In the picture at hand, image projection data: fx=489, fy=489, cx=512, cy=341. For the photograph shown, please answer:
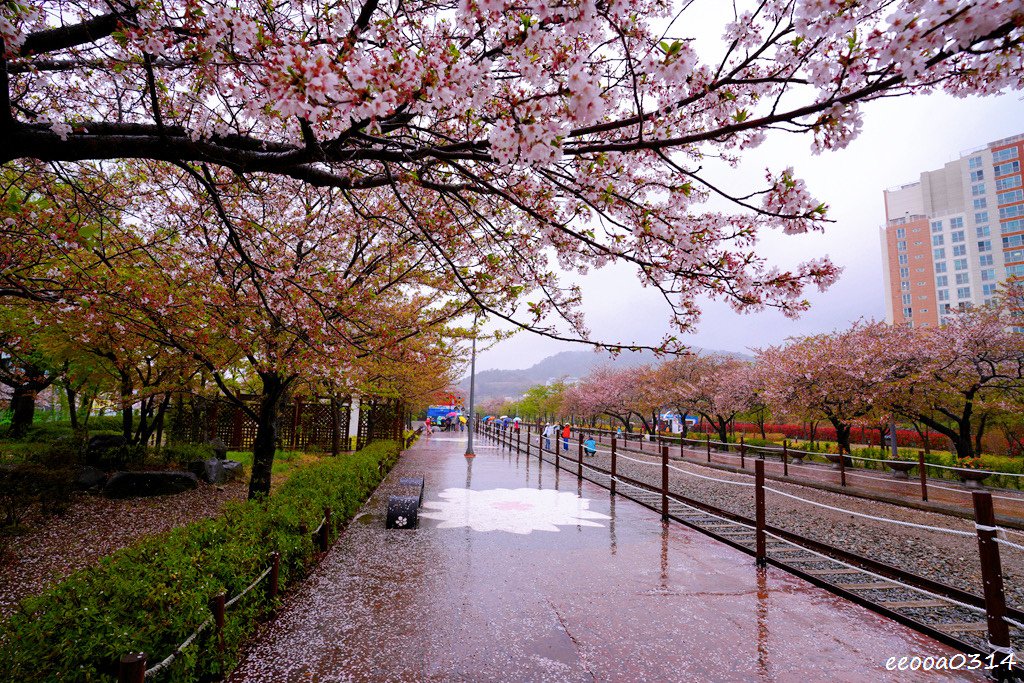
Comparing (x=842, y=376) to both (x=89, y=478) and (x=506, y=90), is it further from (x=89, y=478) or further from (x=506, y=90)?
(x=89, y=478)

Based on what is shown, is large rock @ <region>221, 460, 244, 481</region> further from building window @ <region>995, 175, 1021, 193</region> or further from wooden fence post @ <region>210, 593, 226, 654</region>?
building window @ <region>995, 175, 1021, 193</region>

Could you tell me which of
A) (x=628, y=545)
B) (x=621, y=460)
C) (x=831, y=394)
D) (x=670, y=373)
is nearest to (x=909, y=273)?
(x=670, y=373)

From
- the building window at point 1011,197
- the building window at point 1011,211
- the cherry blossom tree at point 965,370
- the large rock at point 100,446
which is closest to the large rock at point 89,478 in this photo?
the large rock at point 100,446

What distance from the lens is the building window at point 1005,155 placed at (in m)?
70.3

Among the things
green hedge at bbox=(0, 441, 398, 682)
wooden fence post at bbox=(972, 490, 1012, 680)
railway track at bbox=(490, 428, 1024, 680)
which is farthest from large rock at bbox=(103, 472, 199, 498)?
wooden fence post at bbox=(972, 490, 1012, 680)

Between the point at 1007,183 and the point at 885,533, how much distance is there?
9451cm

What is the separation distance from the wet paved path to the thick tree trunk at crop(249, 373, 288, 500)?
2182 mm

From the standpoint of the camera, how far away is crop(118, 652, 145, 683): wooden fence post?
7.60 feet

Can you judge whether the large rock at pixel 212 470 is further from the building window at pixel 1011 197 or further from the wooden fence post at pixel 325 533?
the building window at pixel 1011 197

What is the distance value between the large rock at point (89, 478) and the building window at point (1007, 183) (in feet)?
340

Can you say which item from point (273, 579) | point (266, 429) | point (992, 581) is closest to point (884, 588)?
point (992, 581)

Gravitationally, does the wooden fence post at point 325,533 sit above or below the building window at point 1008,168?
below

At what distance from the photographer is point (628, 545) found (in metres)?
7.20

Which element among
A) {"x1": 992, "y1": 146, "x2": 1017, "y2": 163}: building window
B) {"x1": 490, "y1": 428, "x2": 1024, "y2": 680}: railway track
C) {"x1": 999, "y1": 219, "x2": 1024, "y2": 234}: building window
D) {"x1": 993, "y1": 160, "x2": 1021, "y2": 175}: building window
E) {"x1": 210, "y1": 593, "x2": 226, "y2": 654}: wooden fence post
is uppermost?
{"x1": 992, "y1": 146, "x2": 1017, "y2": 163}: building window
